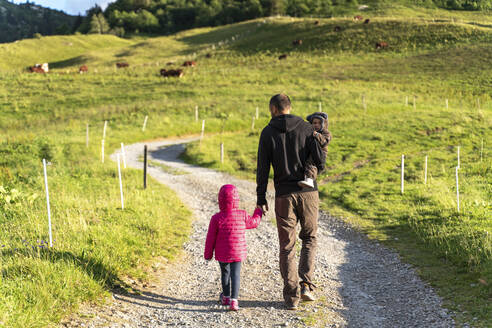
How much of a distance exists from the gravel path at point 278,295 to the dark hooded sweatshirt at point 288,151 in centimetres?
162

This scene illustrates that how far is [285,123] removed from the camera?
5.57m

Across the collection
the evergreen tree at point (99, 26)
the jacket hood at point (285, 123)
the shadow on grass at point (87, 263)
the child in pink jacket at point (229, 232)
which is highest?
the evergreen tree at point (99, 26)

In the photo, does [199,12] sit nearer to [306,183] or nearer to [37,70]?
[37,70]

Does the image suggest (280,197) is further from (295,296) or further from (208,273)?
(208,273)

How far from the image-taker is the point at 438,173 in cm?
1634

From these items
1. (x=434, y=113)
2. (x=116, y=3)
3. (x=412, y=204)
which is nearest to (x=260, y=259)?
(x=412, y=204)

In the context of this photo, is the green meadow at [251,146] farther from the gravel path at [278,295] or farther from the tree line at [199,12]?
the tree line at [199,12]

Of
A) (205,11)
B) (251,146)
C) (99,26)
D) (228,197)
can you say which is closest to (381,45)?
(251,146)

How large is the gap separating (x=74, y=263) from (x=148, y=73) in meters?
55.1

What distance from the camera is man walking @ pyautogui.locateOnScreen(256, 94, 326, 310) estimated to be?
564 cm

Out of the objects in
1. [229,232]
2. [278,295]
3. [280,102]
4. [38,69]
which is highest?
[38,69]

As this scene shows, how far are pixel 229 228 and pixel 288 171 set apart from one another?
1.07m

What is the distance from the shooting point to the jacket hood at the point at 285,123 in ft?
18.3

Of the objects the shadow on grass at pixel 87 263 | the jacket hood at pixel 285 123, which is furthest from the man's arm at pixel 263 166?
the shadow on grass at pixel 87 263
